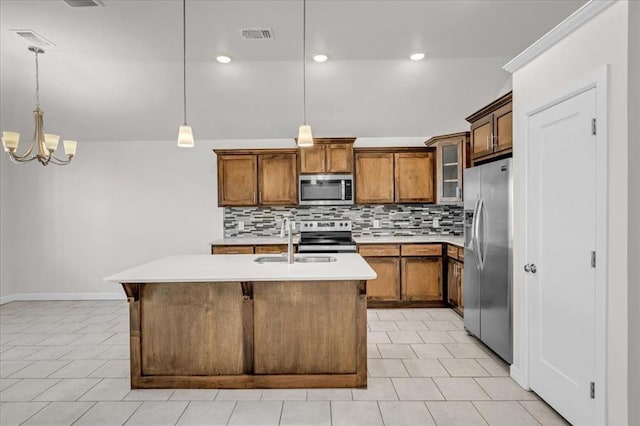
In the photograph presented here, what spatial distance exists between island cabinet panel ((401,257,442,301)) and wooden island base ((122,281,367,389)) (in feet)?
7.62

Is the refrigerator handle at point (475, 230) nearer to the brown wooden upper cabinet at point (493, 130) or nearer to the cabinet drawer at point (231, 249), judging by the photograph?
the brown wooden upper cabinet at point (493, 130)

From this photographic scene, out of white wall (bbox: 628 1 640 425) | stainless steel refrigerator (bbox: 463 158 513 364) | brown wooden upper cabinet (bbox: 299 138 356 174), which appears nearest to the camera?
white wall (bbox: 628 1 640 425)

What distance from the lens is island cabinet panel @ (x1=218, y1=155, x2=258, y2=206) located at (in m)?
5.31

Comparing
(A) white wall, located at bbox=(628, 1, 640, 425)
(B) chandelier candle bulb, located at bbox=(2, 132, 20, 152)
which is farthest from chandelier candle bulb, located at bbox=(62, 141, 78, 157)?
(A) white wall, located at bbox=(628, 1, 640, 425)

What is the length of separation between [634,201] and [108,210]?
6.11 m

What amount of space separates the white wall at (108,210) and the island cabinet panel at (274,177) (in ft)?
1.33

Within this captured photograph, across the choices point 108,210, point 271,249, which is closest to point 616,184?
point 271,249

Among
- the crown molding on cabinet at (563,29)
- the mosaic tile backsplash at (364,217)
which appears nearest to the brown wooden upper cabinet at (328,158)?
the mosaic tile backsplash at (364,217)

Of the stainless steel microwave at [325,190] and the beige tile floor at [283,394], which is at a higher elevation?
the stainless steel microwave at [325,190]

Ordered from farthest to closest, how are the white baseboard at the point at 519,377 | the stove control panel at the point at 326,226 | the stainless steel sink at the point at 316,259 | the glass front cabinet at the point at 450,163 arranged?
the stove control panel at the point at 326,226
the glass front cabinet at the point at 450,163
the stainless steel sink at the point at 316,259
the white baseboard at the point at 519,377

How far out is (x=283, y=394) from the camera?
2.71m

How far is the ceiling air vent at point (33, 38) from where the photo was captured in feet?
11.1

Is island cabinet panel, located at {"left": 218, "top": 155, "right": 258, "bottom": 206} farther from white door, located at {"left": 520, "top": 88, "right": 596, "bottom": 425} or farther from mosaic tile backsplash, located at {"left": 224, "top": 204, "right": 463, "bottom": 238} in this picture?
white door, located at {"left": 520, "top": 88, "right": 596, "bottom": 425}

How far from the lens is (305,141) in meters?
2.89
